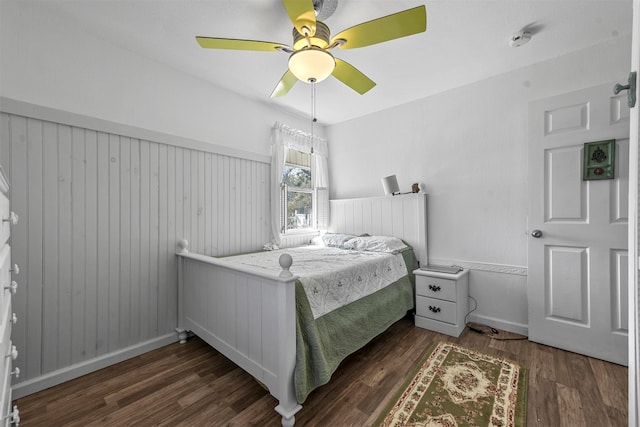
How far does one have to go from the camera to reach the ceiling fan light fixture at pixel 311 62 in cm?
157

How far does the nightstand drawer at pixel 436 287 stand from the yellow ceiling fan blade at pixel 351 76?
186 cm

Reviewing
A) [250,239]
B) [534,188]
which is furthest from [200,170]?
[534,188]

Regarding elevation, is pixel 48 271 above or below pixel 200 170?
below

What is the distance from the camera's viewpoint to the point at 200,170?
2578 mm

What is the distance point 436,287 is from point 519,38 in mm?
2146

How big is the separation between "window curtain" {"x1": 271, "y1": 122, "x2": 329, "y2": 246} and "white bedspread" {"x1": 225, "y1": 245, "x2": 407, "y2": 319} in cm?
66

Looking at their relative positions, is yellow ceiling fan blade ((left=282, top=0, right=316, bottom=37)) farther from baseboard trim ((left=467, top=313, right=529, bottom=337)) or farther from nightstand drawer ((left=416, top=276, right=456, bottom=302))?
baseboard trim ((left=467, top=313, right=529, bottom=337))

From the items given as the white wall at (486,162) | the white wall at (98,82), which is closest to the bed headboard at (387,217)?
the white wall at (486,162)

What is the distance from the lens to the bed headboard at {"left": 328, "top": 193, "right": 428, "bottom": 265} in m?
3.00

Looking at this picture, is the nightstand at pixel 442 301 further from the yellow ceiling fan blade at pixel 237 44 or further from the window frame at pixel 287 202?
the yellow ceiling fan blade at pixel 237 44

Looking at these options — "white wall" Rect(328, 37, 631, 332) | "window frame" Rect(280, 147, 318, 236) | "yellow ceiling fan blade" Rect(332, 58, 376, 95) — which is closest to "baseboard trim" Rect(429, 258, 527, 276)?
"white wall" Rect(328, 37, 631, 332)

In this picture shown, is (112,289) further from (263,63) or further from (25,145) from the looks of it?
(263,63)

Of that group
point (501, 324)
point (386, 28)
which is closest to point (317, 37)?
point (386, 28)

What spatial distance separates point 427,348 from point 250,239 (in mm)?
2043
